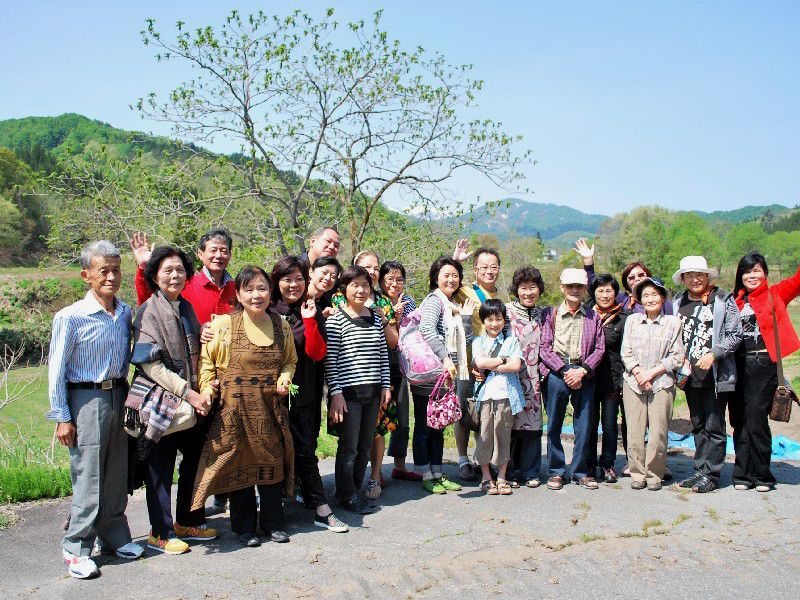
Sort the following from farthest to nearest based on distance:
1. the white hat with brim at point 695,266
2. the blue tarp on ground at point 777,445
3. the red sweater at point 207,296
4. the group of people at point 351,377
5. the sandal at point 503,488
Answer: the blue tarp on ground at point 777,445
the white hat with brim at point 695,266
the sandal at point 503,488
the red sweater at point 207,296
the group of people at point 351,377

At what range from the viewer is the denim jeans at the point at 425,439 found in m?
5.46

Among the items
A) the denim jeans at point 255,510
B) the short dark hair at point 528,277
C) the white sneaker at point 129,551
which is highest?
the short dark hair at point 528,277

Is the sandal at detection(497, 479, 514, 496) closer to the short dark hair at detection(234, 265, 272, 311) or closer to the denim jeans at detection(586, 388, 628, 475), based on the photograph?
the denim jeans at detection(586, 388, 628, 475)

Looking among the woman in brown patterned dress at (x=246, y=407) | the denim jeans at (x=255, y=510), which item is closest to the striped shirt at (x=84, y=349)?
the woman in brown patterned dress at (x=246, y=407)

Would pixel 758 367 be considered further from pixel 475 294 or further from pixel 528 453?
pixel 475 294

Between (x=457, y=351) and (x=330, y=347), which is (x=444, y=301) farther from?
(x=330, y=347)

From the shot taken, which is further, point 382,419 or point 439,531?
point 382,419

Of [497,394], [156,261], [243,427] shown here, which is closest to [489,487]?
[497,394]

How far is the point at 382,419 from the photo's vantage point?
5.29 m

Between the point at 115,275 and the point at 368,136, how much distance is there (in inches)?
383

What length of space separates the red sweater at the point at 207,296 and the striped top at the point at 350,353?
0.74 metres

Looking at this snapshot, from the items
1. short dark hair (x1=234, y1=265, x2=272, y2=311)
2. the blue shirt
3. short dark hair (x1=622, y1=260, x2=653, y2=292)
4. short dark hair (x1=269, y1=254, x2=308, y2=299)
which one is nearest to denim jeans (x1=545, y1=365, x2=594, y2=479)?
the blue shirt

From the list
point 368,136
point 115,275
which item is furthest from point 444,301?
point 368,136

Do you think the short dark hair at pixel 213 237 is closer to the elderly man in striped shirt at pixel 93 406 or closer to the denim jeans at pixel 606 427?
the elderly man in striped shirt at pixel 93 406
